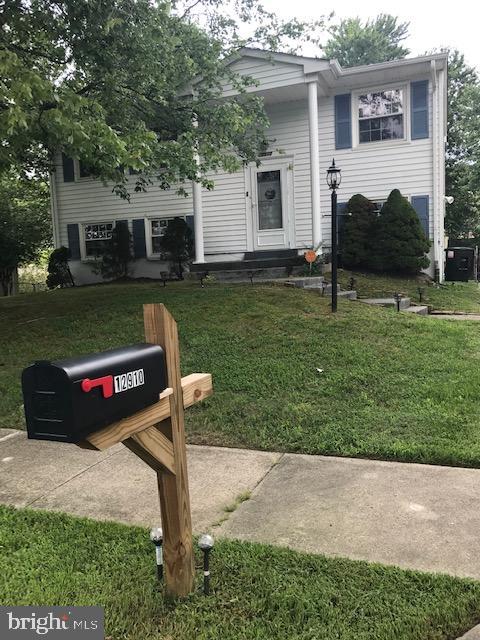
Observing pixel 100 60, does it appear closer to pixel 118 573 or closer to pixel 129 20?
pixel 129 20

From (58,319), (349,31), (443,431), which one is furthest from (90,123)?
(349,31)

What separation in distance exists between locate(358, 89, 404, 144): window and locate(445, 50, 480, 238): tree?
13.7 metres

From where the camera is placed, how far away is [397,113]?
12266 millimetres

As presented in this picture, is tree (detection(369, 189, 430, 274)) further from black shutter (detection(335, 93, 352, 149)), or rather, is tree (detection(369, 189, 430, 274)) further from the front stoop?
the front stoop

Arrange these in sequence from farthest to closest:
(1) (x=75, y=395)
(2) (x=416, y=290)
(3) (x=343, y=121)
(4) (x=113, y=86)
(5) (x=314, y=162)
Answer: (3) (x=343, y=121) → (5) (x=314, y=162) → (2) (x=416, y=290) → (4) (x=113, y=86) → (1) (x=75, y=395)

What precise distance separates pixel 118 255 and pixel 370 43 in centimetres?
2544

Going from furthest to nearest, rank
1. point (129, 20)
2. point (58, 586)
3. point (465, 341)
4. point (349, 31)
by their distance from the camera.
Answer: point (349, 31) < point (129, 20) < point (465, 341) < point (58, 586)

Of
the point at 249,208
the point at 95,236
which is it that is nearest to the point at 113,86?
the point at 249,208

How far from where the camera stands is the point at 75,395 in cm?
148

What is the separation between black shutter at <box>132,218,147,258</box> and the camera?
14.3 meters

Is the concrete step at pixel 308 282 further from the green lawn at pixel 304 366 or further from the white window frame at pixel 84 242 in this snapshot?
the white window frame at pixel 84 242

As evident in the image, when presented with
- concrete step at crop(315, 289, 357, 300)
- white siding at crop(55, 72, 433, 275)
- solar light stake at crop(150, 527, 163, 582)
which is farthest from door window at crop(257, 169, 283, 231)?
solar light stake at crop(150, 527, 163, 582)

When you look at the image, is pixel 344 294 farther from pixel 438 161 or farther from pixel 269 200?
pixel 438 161

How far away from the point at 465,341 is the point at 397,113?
7.89 m
